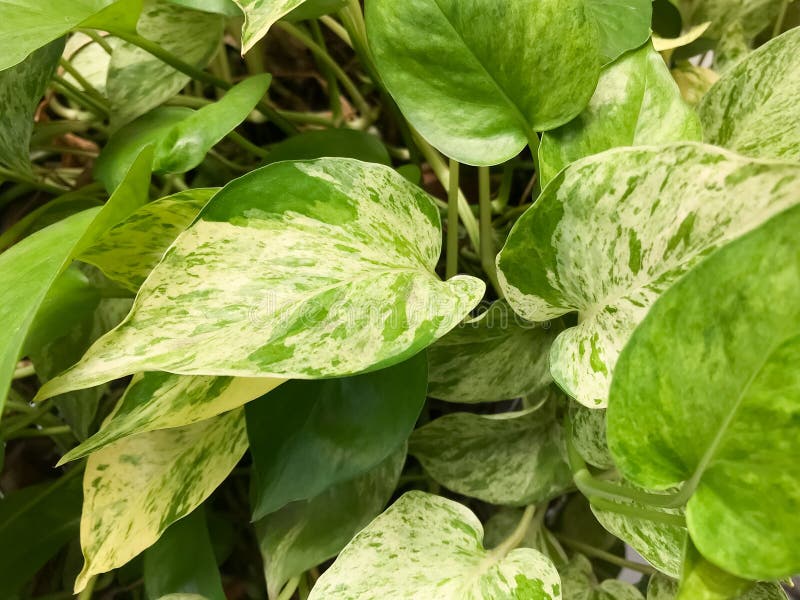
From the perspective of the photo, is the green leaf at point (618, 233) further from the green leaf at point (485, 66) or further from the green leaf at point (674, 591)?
the green leaf at point (674, 591)

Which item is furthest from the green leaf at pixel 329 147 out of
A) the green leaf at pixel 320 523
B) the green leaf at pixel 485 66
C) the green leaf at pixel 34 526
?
the green leaf at pixel 34 526

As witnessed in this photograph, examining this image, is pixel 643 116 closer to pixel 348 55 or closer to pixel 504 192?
pixel 504 192

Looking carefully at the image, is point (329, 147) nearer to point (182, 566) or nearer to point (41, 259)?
point (41, 259)

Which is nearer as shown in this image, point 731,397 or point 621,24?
point 731,397

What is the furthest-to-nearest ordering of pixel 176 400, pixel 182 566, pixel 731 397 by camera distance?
pixel 182 566
pixel 176 400
pixel 731 397

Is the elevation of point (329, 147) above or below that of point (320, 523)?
above

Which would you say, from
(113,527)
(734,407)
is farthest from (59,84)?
(734,407)

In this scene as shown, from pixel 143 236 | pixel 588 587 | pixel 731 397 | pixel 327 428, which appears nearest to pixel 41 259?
pixel 143 236
